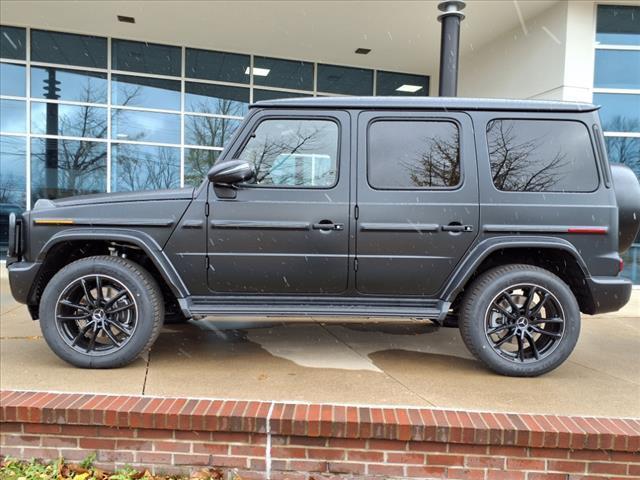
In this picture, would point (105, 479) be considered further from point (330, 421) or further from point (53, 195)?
point (53, 195)

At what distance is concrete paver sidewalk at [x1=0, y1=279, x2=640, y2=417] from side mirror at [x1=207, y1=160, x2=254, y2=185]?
1.39 metres

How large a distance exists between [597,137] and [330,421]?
2829 millimetres

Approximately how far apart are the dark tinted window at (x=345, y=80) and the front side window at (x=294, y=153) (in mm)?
8448

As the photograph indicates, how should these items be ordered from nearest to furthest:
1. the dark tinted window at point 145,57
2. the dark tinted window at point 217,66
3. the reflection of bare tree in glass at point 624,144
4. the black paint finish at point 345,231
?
1. the black paint finish at point 345,231
2. the reflection of bare tree in glass at point 624,144
3. the dark tinted window at point 145,57
4. the dark tinted window at point 217,66

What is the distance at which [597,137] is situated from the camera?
3607mm

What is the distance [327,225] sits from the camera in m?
3.54

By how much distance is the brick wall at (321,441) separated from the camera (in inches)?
101

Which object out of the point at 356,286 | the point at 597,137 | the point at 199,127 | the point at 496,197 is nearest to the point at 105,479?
the point at 356,286

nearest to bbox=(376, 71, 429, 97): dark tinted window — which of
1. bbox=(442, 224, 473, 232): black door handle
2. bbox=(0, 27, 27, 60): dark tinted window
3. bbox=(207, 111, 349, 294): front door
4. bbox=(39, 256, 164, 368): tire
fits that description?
bbox=(0, 27, 27, 60): dark tinted window

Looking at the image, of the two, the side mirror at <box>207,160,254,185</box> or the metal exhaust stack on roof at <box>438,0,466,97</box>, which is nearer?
the side mirror at <box>207,160,254,185</box>

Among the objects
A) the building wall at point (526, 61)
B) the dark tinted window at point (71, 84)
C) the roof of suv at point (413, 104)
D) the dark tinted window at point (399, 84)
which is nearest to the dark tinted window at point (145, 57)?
the dark tinted window at point (71, 84)

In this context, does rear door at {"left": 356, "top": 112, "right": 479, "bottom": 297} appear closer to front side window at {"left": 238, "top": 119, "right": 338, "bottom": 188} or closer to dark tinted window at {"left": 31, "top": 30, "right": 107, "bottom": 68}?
front side window at {"left": 238, "top": 119, "right": 338, "bottom": 188}

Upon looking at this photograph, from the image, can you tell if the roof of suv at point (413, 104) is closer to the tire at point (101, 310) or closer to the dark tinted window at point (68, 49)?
the tire at point (101, 310)

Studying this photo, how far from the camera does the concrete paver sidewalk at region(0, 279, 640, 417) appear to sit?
3092 mm
